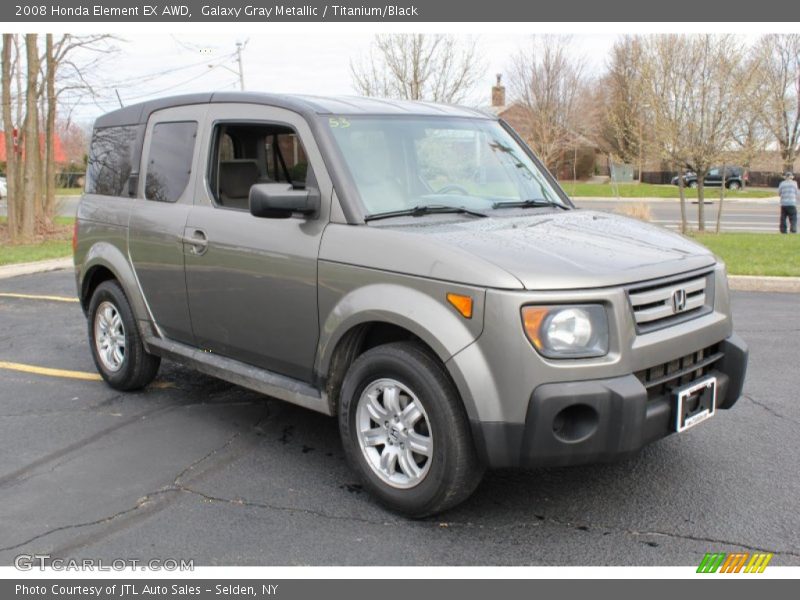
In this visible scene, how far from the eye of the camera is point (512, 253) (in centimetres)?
348

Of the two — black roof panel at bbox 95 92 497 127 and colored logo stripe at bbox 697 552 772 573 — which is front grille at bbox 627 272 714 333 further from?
black roof panel at bbox 95 92 497 127

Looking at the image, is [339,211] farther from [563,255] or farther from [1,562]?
[1,562]

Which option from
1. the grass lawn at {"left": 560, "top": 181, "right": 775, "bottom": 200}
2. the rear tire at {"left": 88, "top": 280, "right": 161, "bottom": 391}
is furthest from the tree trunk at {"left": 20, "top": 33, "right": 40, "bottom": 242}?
the grass lawn at {"left": 560, "top": 181, "right": 775, "bottom": 200}

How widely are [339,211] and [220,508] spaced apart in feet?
5.31

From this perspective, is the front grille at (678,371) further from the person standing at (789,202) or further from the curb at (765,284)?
the person standing at (789,202)

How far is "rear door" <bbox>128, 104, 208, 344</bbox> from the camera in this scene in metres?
5.00

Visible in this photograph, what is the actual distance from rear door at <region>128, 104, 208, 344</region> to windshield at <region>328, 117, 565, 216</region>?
1290 millimetres

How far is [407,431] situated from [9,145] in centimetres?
1678

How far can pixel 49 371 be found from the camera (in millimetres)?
6539

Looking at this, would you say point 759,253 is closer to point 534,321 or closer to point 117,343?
point 117,343

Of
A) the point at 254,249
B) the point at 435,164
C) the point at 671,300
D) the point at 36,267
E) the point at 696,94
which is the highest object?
the point at 696,94

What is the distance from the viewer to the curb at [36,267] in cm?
1248

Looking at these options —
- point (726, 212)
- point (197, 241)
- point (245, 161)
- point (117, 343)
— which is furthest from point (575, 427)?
point (726, 212)

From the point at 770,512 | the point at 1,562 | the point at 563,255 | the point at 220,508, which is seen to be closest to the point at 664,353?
the point at 563,255
